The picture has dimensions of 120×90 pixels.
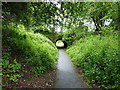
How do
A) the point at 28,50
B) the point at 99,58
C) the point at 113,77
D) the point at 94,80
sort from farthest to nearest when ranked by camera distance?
the point at 28,50 < the point at 99,58 < the point at 94,80 < the point at 113,77

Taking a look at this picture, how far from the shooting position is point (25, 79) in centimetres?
457

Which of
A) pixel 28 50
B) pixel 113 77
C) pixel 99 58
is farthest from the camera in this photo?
pixel 28 50

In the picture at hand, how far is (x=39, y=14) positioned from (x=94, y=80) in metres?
4.14

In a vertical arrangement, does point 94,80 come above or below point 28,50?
below

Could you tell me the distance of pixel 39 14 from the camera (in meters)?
5.11

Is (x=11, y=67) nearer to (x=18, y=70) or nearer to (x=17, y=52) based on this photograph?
(x=18, y=70)

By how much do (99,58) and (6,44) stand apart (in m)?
5.53

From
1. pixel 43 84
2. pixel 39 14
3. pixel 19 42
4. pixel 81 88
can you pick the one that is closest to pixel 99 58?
pixel 81 88

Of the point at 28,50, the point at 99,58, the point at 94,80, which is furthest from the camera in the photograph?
the point at 28,50

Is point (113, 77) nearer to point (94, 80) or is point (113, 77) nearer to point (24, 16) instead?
point (94, 80)

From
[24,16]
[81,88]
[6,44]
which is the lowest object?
[81,88]

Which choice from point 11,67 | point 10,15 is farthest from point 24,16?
point 11,67

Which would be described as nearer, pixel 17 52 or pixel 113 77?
pixel 113 77

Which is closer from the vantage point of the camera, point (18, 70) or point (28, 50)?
point (18, 70)
